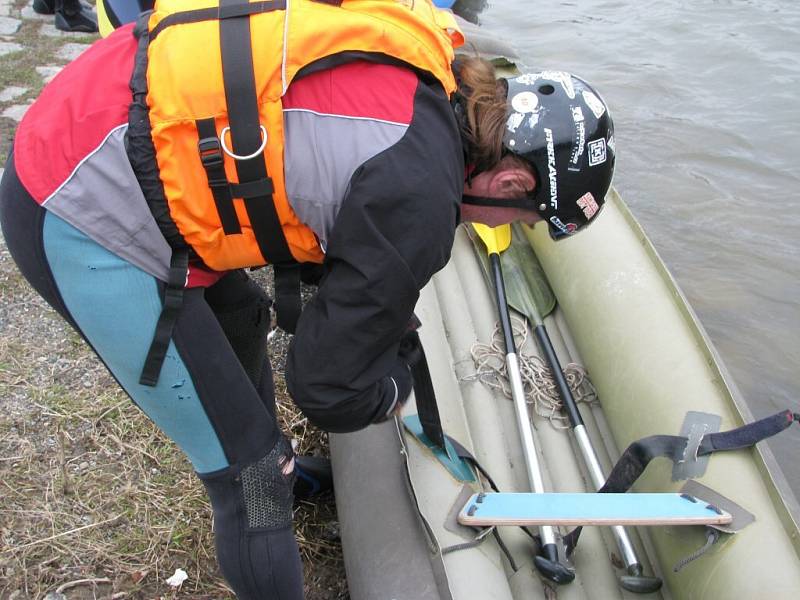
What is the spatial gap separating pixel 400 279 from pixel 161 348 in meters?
0.49

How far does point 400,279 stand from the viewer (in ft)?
3.84

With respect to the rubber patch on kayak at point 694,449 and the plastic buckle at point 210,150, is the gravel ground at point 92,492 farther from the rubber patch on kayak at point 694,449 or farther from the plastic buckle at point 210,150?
the plastic buckle at point 210,150

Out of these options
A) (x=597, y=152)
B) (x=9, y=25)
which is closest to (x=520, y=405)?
(x=597, y=152)

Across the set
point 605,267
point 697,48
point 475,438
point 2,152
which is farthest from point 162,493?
point 697,48

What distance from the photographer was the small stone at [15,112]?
165 inches

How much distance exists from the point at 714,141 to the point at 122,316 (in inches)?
215

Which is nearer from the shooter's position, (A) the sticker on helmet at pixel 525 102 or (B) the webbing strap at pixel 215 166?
(B) the webbing strap at pixel 215 166

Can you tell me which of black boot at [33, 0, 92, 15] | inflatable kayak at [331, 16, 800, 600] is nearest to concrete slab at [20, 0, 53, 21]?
black boot at [33, 0, 92, 15]

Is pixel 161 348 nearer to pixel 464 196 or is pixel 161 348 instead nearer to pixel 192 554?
pixel 464 196

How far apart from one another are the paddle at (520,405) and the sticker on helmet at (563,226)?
37.1 inches

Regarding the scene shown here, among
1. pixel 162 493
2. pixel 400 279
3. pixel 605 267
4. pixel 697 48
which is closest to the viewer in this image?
pixel 400 279

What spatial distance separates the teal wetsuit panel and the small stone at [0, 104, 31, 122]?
3.41m

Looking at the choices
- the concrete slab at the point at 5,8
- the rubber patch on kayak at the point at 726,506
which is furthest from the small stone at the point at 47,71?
the rubber patch on kayak at the point at 726,506

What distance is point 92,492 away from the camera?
2.29m
